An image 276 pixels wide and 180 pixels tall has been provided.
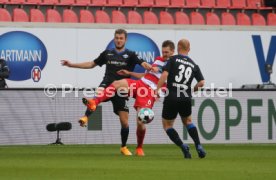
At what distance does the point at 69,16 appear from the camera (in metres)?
26.0

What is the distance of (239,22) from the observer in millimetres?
28469

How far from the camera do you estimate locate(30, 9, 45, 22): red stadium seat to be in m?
25.5

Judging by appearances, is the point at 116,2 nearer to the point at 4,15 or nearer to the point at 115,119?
the point at 4,15

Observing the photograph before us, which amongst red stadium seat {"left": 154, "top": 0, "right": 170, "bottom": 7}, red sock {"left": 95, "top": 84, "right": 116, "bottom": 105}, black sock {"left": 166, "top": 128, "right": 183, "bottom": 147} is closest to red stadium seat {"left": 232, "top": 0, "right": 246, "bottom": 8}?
red stadium seat {"left": 154, "top": 0, "right": 170, "bottom": 7}

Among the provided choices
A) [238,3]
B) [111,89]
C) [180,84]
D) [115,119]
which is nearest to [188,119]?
[180,84]

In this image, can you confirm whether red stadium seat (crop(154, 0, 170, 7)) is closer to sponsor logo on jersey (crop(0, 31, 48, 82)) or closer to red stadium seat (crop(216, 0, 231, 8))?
red stadium seat (crop(216, 0, 231, 8))

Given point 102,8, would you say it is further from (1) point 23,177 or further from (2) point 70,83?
(1) point 23,177

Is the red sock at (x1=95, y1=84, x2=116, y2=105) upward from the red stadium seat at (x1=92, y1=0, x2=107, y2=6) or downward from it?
downward

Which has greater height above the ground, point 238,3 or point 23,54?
point 238,3

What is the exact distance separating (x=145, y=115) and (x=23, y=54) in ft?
33.8

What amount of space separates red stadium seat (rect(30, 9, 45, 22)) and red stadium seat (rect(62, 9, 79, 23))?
643 mm

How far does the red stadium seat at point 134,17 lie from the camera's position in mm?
26742

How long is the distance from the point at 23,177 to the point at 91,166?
79.1 inches

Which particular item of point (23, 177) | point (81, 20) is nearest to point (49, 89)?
point (81, 20)
